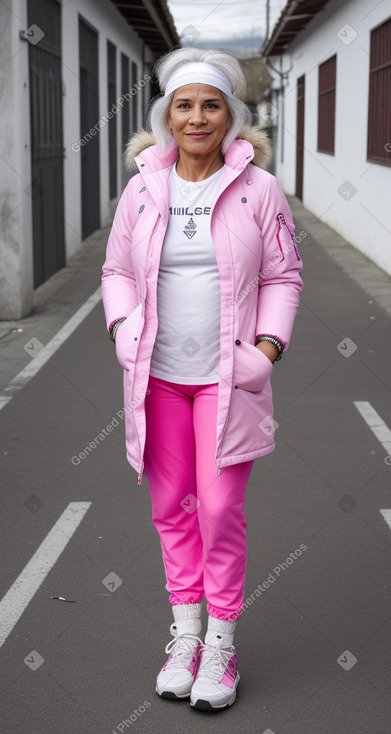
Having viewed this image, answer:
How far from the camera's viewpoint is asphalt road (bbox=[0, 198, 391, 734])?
360 cm

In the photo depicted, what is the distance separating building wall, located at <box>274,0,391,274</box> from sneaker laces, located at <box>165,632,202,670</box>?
11322 mm

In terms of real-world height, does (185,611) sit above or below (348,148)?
below

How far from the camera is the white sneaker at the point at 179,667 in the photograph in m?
3.64

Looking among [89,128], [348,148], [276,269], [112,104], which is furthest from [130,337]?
[112,104]

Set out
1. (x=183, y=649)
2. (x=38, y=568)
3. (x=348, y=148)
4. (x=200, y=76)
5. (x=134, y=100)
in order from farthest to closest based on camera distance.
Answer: (x=134, y=100), (x=348, y=148), (x=38, y=568), (x=183, y=649), (x=200, y=76)

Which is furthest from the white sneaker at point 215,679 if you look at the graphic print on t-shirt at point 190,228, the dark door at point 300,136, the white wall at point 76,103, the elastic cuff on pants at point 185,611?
the dark door at point 300,136

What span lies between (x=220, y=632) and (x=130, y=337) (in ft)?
3.48

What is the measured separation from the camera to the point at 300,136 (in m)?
30.6

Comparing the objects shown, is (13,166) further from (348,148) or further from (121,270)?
(348,148)

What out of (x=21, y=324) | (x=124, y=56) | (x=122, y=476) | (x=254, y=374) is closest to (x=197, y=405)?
(x=254, y=374)

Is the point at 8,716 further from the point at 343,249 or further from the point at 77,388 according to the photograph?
the point at 343,249

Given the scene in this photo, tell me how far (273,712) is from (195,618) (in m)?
0.43

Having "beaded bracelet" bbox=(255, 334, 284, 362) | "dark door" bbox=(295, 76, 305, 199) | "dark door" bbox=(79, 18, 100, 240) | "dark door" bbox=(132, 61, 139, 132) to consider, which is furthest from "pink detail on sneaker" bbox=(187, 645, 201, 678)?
"dark door" bbox=(132, 61, 139, 132)

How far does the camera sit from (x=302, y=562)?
4844 millimetres
